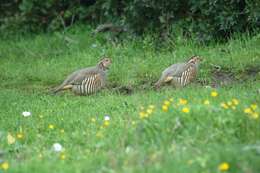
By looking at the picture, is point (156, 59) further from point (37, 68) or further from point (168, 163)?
point (168, 163)

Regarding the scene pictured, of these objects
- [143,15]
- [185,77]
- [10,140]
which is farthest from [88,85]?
[143,15]

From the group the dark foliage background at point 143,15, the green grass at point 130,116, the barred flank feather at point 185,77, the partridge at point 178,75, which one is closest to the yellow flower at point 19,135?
the green grass at point 130,116

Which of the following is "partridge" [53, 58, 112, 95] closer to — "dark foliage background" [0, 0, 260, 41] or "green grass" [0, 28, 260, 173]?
"green grass" [0, 28, 260, 173]

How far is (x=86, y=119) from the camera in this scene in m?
9.50

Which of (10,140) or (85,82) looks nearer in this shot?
(10,140)

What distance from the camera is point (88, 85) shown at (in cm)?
1223

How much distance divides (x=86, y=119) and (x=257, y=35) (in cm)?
574

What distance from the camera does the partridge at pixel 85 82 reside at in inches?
480

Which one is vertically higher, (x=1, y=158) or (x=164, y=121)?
(x=164, y=121)

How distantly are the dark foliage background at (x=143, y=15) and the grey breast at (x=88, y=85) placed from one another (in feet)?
11.5

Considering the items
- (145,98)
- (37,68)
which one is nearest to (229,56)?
(145,98)

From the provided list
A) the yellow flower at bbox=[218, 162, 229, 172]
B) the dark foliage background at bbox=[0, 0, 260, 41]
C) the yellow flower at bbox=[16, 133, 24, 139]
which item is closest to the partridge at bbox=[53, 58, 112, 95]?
the yellow flower at bbox=[16, 133, 24, 139]

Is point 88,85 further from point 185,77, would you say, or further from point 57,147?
point 57,147

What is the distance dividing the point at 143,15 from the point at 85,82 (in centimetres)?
431
